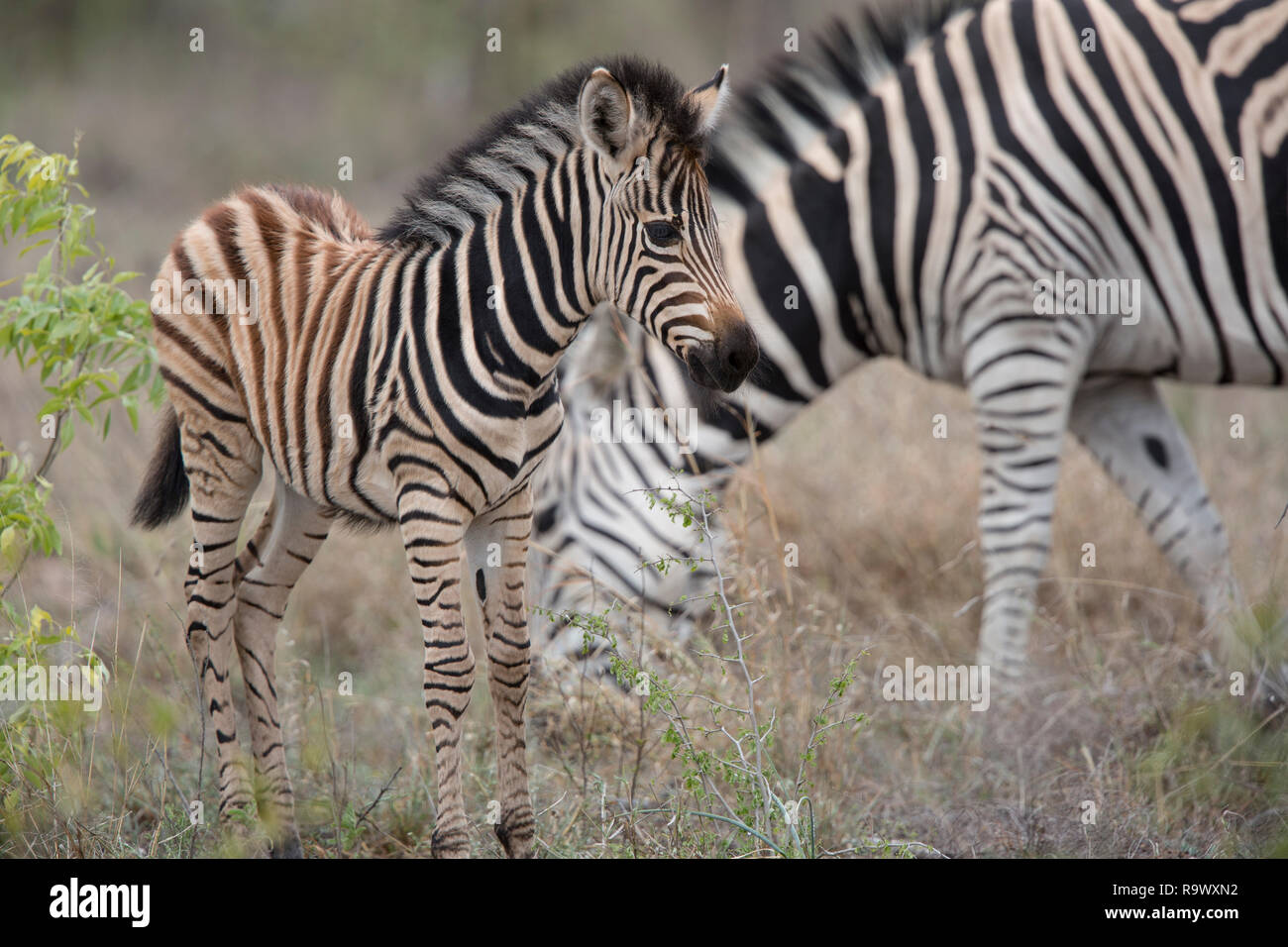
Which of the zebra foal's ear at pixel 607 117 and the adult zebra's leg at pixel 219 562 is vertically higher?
the zebra foal's ear at pixel 607 117

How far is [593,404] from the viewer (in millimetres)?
5543

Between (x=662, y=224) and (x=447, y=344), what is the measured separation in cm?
68

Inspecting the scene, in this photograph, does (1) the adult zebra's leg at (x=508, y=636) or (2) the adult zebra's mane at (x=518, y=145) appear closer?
(2) the adult zebra's mane at (x=518, y=145)

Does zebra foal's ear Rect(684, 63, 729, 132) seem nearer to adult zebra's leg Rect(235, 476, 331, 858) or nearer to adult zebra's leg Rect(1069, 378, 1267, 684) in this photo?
adult zebra's leg Rect(235, 476, 331, 858)

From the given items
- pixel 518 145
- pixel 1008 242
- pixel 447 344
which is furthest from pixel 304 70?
pixel 447 344

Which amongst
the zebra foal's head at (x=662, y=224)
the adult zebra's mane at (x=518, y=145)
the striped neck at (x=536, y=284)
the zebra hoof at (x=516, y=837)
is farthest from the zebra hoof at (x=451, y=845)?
the adult zebra's mane at (x=518, y=145)

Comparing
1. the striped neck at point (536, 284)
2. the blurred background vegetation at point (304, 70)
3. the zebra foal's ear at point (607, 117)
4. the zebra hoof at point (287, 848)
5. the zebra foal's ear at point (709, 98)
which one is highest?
the blurred background vegetation at point (304, 70)

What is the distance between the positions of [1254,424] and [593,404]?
5339 mm

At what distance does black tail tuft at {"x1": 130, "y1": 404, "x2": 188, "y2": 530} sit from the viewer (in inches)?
157

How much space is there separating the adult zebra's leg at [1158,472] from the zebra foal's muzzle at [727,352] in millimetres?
3428

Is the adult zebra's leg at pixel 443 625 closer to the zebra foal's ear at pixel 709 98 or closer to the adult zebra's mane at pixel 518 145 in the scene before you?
the adult zebra's mane at pixel 518 145

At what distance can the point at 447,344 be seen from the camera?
324 centimetres

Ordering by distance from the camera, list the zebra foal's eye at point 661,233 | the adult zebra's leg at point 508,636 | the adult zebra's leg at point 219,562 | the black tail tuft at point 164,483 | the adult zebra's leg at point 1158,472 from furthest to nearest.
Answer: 1. the adult zebra's leg at point 1158,472
2. the black tail tuft at point 164,483
3. the adult zebra's leg at point 219,562
4. the adult zebra's leg at point 508,636
5. the zebra foal's eye at point 661,233

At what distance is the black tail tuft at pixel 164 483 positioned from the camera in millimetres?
4000
